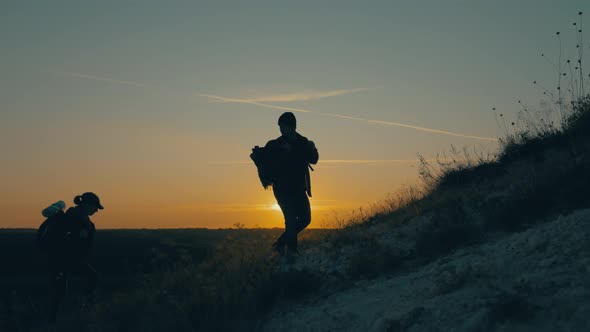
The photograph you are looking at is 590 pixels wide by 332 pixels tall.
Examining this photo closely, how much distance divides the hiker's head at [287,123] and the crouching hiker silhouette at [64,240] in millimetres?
2902

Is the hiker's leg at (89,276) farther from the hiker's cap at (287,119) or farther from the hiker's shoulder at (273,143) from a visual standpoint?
the hiker's cap at (287,119)

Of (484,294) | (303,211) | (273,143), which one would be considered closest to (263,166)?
(273,143)

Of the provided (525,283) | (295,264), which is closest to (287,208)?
(295,264)

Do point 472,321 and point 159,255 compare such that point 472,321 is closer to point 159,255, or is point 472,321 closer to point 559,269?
point 559,269

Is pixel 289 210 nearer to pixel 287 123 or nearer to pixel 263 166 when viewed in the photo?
pixel 263 166

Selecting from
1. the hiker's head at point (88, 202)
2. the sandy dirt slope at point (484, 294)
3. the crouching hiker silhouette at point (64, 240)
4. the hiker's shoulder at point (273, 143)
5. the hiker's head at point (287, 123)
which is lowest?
the sandy dirt slope at point (484, 294)

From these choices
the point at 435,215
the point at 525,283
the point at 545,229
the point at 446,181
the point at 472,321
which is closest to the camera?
the point at 472,321

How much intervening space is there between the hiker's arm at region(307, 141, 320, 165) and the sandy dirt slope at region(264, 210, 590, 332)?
2141 millimetres

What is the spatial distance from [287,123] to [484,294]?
4217 mm

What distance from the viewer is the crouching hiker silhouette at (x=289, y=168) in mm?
7961

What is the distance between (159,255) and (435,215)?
→ 14.5 ft

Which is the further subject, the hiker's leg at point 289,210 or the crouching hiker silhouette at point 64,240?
the hiker's leg at point 289,210

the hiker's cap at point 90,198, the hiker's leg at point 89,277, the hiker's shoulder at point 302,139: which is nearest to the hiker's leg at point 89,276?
the hiker's leg at point 89,277

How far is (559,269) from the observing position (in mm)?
4742
